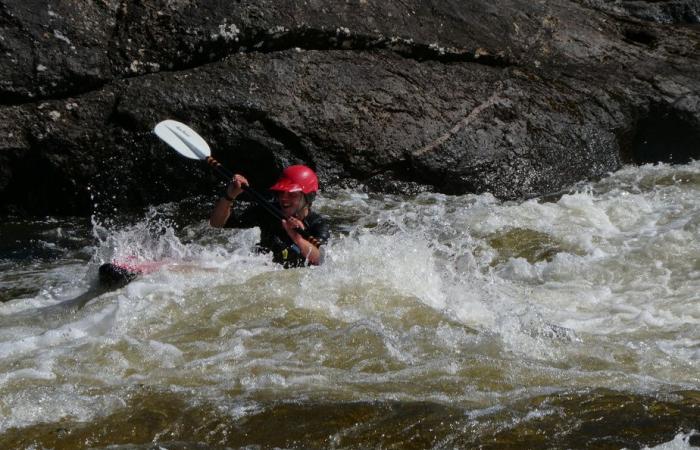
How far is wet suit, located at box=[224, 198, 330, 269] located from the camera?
6.33 m

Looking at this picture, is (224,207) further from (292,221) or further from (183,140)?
(183,140)

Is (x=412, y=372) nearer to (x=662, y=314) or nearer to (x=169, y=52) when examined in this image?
(x=662, y=314)

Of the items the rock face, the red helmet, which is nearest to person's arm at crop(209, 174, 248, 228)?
the red helmet

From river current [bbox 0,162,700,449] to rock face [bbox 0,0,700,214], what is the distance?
0.41 metres

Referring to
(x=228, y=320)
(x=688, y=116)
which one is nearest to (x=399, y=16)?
(x=688, y=116)

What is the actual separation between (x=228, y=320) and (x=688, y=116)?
6.07 meters

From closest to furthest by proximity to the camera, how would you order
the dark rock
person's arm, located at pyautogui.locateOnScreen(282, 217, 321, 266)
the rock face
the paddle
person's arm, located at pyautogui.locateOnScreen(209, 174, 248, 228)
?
1. person's arm, located at pyautogui.locateOnScreen(282, 217, 321, 266)
2. person's arm, located at pyautogui.locateOnScreen(209, 174, 248, 228)
3. the paddle
4. the rock face
5. the dark rock

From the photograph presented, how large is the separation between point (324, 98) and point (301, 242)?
8.00 ft

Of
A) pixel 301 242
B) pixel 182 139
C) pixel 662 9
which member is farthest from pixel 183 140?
pixel 662 9

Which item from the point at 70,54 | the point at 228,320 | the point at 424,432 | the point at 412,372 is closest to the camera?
the point at 424,432

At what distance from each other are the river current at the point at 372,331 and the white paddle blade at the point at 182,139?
26.4 inches

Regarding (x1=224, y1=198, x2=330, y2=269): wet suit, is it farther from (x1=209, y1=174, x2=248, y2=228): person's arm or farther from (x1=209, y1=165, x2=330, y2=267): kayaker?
(x1=209, y1=174, x2=248, y2=228): person's arm

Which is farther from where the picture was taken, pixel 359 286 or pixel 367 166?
pixel 367 166

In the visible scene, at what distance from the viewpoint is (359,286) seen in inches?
227
